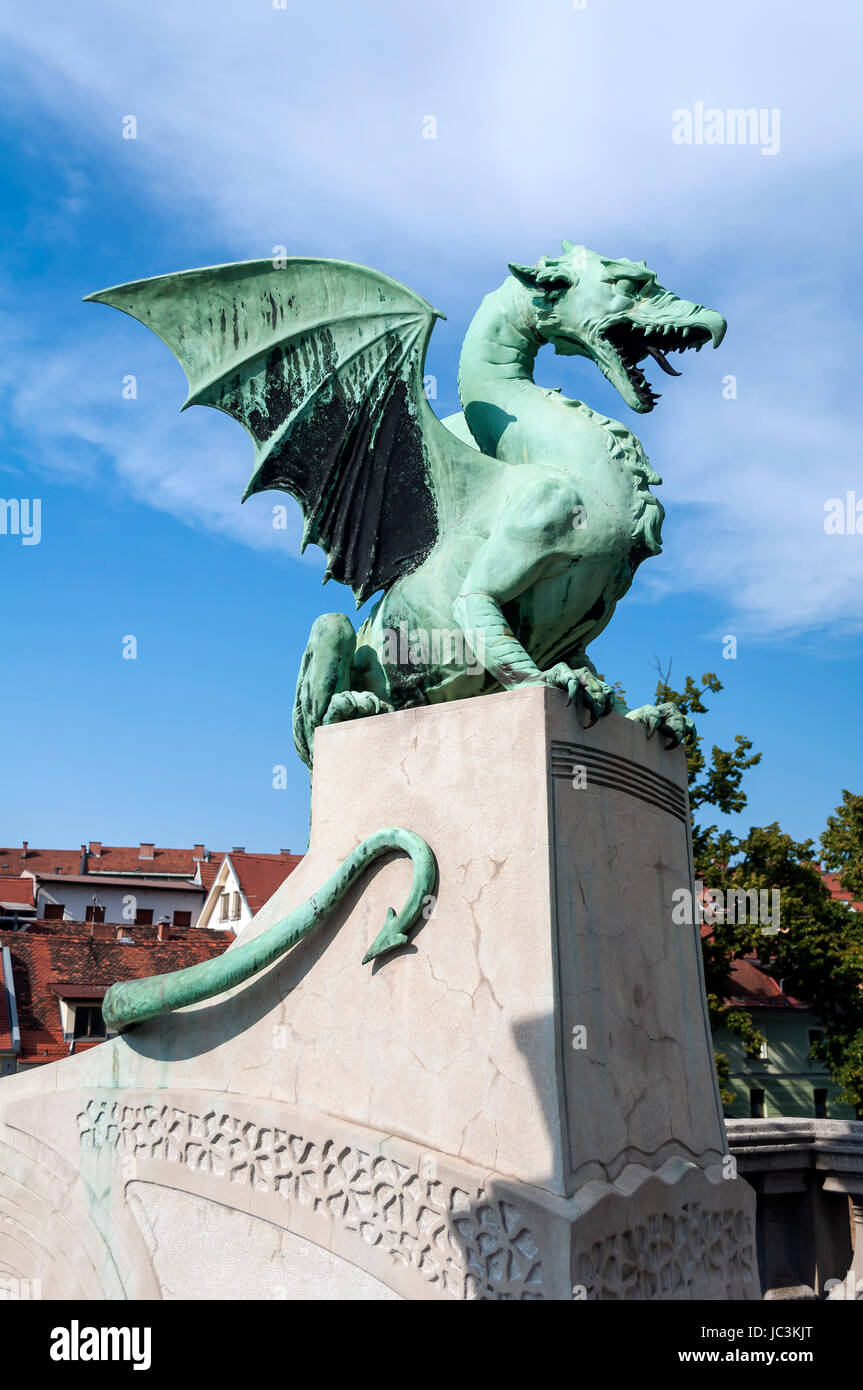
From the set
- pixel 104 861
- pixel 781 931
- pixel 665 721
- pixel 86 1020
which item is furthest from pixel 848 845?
pixel 104 861

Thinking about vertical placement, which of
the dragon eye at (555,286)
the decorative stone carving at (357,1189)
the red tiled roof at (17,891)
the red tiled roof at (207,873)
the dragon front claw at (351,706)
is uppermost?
the red tiled roof at (207,873)

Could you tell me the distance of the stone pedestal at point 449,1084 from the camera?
3814mm

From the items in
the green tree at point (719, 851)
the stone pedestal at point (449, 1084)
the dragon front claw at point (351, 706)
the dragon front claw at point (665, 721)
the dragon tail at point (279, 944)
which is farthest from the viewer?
the green tree at point (719, 851)

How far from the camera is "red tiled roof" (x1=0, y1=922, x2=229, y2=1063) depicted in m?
21.6

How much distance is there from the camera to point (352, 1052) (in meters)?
4.38

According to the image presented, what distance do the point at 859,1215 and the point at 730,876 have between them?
11.5m

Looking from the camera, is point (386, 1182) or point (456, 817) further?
point (456, 817)

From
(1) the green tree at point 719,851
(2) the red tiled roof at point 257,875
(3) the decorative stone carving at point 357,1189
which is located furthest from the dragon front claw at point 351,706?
(2) the red tiled roof at point 257,875

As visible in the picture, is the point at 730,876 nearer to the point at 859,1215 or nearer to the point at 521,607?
the point at 859,1215

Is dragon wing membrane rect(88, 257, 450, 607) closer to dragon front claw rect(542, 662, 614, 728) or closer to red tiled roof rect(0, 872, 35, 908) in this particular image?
dragon front claw rect(542, 662, 614, 728)

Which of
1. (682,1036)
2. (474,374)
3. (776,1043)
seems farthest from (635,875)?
(776,1043)

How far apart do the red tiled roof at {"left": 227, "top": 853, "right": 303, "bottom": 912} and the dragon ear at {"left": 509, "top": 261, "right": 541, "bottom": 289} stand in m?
27.7

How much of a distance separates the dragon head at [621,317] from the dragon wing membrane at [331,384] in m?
0.63

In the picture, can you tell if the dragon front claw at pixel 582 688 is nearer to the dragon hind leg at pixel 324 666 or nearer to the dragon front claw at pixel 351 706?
the dragon front claw at pixel 351 706
